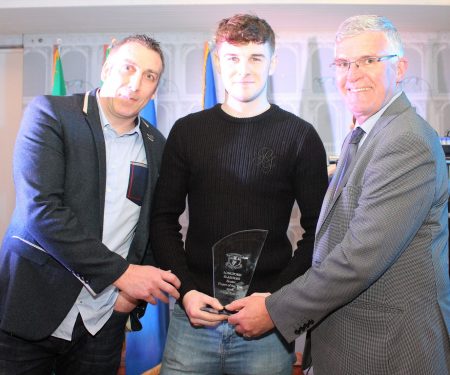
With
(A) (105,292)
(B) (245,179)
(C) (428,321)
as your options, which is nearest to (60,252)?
(A) (105,292)

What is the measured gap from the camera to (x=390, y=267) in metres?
1.26

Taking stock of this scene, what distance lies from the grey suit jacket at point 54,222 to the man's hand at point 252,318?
0.42 m

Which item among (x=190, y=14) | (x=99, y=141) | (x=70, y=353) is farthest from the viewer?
(x=190, y=14)

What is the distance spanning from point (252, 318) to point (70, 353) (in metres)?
0.76

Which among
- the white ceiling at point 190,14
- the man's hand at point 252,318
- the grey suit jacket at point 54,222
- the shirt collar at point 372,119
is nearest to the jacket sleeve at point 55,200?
the grey suit jacket at point 54,222

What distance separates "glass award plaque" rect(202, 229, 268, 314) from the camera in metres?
1.50

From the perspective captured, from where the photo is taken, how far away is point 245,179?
162cm

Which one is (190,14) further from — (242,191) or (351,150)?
(351,150)

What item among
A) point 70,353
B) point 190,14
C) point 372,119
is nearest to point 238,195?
point 372,119

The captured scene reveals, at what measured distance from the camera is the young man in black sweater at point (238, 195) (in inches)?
61.7

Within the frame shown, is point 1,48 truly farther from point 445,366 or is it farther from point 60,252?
point 445,366

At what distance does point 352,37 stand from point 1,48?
456cm

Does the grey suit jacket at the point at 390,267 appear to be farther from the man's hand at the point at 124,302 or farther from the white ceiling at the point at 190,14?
the white ceiling at the point at 190,14

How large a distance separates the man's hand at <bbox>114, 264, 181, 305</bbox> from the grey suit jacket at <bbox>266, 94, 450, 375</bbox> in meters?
0.43
